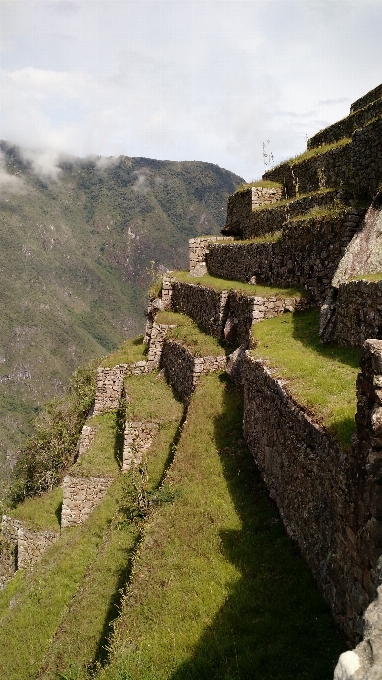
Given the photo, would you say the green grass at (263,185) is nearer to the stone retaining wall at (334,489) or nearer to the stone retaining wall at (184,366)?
the stone retaining wall at (184,366)

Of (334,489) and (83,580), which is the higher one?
(334,489)

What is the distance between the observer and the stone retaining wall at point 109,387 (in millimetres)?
20219

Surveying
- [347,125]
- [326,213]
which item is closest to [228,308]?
[326,213]

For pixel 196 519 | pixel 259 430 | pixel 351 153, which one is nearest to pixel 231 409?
pixel 259 430

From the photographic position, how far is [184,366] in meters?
16.7

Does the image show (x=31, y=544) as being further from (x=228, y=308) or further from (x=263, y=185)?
(x=263, y=185)

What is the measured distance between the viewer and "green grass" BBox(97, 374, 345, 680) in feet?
19.4

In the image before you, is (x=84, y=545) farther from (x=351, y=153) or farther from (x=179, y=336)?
(x=351, y=153)

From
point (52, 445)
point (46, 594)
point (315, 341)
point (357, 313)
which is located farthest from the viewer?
point (52, 445)

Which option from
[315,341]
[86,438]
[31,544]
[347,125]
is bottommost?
[31,544]

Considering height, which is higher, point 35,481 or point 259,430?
point 259,430

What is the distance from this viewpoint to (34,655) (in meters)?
11.1

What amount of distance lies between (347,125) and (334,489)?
15207 mm

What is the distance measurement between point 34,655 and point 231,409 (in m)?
6.95
